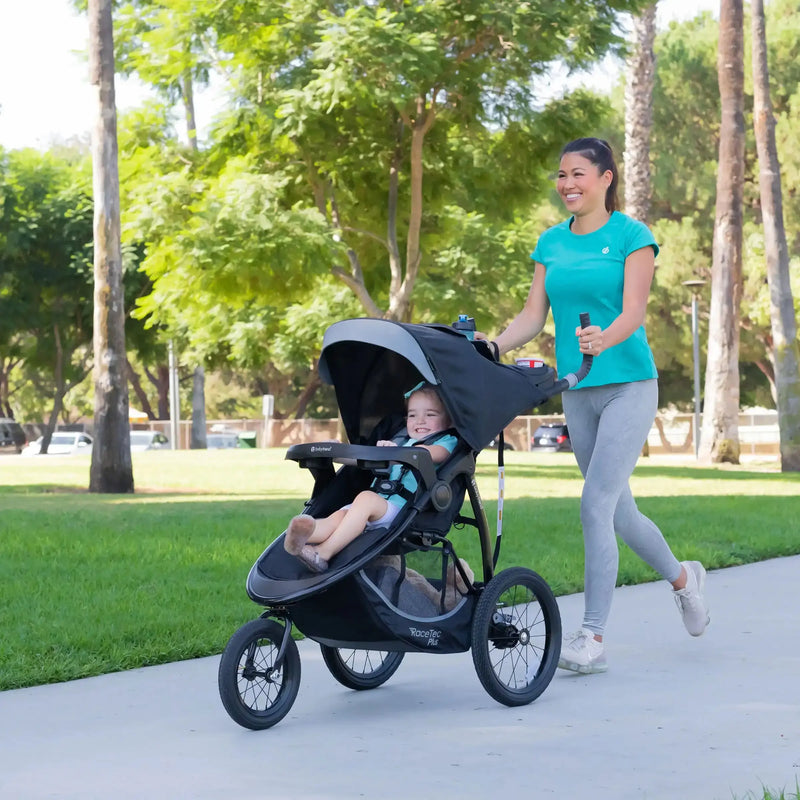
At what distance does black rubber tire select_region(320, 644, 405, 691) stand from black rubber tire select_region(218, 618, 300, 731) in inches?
13.8

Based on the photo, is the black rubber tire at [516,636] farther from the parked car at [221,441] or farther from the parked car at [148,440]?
the parked car at [221,441]

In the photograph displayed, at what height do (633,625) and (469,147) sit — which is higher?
(469,147)

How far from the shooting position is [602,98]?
2512 cm

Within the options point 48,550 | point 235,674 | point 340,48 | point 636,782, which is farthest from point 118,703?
point 340,48

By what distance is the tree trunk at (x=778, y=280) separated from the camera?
26.8m

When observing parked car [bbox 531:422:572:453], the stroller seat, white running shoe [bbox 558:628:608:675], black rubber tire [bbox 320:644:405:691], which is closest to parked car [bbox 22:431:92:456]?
parked car [bbox 531:422:572:453]

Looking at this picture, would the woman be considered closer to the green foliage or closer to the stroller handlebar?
the stroller handlebar

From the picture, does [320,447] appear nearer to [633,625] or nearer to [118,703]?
[118,703]

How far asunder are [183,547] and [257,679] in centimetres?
582

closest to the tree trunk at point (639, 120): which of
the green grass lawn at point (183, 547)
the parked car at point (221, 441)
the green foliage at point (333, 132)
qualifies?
the green foliage at point (333, 132)

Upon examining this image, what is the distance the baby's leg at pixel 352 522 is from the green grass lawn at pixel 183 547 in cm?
172

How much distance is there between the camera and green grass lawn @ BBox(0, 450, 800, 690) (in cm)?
710

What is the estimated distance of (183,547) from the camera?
11.2 metres

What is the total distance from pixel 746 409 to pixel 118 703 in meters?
64.0
